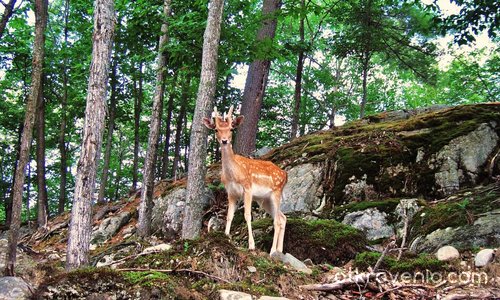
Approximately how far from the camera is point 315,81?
79.2 ft

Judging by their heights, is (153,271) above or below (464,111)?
below

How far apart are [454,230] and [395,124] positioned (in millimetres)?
5497

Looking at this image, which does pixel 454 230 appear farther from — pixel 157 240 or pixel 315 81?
pixel 315 81

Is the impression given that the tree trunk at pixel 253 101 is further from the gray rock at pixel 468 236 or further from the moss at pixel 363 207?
the gray rock at pixel 468 236

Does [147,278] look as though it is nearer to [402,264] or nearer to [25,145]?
[402,264]

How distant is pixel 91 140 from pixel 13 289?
128 inches

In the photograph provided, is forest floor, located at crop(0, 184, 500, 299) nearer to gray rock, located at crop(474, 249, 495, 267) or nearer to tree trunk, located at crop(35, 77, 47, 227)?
gray rock, located at crop(474, 249, 495, 267)

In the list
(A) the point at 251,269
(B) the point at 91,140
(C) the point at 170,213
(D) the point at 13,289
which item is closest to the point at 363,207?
(A) the point at 251,269

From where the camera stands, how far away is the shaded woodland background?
10.3 metres

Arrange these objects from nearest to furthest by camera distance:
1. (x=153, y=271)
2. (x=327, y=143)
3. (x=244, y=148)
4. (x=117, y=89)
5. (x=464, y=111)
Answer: (x=153, y=271), (x=464, y=111), (x=327, y=143), (x=244, y=148), (x=117, y=89)

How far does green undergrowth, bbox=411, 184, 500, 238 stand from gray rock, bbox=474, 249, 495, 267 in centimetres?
135

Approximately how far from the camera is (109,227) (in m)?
13.6

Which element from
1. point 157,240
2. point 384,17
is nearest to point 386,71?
point 384,17

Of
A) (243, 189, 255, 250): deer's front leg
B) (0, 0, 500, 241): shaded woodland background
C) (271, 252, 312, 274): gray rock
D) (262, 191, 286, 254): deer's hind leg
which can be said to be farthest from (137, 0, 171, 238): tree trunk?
(271, 252, 312, 274): gray rock
